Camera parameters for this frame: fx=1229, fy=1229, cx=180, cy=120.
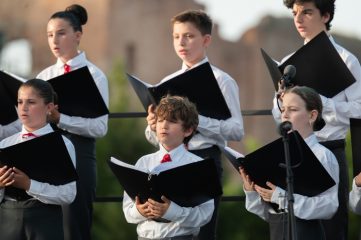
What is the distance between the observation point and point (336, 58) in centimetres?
683

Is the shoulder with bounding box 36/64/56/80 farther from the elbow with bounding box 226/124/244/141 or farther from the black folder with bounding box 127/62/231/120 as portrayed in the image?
the elbow with bounding box 226/124/244/141

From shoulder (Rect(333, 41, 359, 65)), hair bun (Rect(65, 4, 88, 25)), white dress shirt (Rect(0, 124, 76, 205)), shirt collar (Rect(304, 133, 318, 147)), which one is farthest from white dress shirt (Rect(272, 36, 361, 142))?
hair bun (Rect(65, 4, 88, 25))

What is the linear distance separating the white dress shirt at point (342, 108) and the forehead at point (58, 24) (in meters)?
1.44

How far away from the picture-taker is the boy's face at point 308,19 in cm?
707

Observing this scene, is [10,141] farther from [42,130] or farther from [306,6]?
[306,6]

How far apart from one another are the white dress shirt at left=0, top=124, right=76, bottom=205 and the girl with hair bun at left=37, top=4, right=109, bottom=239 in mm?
378

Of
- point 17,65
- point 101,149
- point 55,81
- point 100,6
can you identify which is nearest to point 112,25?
point 100,6

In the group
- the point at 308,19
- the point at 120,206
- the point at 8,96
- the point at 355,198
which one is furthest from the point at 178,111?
the point at 120,206

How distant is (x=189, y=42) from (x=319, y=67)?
0.91m

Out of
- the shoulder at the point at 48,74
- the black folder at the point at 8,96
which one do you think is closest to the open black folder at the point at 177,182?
the black folder at the point at 8,96

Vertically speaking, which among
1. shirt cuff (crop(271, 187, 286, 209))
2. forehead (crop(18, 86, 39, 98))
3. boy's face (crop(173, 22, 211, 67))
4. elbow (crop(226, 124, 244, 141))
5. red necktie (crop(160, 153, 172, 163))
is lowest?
shirt cuff (crop(271, 187, 286, 209))

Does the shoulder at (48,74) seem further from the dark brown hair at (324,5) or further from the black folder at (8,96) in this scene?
the dark brown hair at (324,5)

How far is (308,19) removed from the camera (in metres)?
7.07

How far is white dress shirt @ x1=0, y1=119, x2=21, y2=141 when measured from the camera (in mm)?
7285
